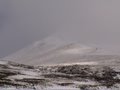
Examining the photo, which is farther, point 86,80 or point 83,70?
point 83,70

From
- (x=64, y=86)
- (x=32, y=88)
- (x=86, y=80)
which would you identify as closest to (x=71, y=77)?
(x=86, y=80)

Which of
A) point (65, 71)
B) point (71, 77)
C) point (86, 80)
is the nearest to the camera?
point (86, 80)

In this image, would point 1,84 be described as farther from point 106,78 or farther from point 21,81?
point 106,78

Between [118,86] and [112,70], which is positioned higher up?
[112,70]

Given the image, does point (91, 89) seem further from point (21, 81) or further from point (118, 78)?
point (118, 78)

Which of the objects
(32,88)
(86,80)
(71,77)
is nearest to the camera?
(32,88)

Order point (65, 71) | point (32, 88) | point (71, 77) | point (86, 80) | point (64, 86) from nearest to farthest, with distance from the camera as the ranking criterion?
point (32, 88)
point (64, 86)
point (86, 80)
point (71, 77)
point (65, 71)

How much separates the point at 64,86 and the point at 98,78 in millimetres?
21297

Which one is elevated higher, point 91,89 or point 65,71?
point 65,71

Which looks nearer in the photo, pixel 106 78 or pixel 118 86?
pixel 118 86

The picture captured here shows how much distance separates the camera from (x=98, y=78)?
99000 millimetres

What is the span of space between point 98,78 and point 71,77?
8.04 metres

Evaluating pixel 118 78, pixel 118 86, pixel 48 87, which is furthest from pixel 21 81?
pixel 118 78

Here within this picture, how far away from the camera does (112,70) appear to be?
377 ft
